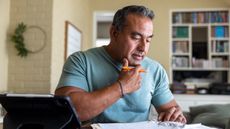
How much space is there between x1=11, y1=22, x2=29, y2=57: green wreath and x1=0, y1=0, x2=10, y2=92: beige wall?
4.1 inches

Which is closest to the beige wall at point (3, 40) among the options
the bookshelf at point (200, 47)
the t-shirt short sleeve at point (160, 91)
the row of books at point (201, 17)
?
the t-shirt short sleeve at point (160, 91)

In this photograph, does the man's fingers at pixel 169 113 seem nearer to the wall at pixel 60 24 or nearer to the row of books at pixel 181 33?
the wall at pixel 60 24

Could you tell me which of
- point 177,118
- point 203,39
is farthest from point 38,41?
point 203,39

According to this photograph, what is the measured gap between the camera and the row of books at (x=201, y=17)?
5629 millimetres

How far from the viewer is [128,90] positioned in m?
1.14

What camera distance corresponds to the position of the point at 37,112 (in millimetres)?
835

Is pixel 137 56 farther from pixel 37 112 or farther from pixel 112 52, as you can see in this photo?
pixel 37 112

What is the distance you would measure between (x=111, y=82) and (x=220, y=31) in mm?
4742

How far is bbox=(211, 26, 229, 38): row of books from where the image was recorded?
18.4 ft

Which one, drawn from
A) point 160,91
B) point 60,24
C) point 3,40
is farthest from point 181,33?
point 160,91

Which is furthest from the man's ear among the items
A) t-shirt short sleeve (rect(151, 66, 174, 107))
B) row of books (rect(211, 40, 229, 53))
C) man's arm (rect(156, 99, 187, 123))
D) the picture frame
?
row of books (rect(211, 40, 229, 53))

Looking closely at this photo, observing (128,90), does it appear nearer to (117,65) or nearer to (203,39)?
(117,65)

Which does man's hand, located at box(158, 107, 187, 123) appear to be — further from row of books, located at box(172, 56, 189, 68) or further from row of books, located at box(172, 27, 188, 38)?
row of books, located at box(172, 27, 188, 38)

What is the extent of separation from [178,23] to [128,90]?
4.80 metres
